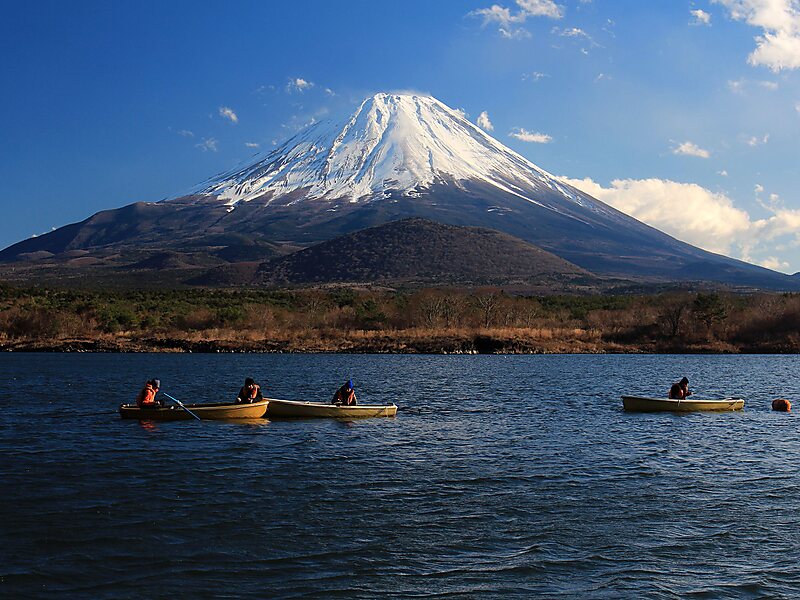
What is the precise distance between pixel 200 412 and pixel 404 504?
1381 centimetres

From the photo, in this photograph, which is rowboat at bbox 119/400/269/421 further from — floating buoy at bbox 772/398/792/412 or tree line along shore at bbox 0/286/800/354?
tree line along shore at bbox 0/286/800/354

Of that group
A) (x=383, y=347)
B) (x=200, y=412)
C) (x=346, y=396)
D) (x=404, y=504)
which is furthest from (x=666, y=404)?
(x=383, y=347)

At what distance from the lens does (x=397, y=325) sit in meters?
87.2

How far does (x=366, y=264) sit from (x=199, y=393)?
522 ft

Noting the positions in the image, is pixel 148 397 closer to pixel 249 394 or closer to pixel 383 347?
pixel 249 394

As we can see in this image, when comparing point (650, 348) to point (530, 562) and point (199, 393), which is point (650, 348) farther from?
point (530, 562)

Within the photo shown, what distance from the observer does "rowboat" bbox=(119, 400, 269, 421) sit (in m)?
28.7

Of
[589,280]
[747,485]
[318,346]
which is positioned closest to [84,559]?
[747,485]

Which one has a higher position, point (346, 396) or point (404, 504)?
point (346, 396)

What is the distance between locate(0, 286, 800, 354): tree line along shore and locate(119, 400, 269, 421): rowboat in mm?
46949

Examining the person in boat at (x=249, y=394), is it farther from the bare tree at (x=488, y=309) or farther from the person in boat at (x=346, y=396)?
the bare tree at (x=488, y=309)

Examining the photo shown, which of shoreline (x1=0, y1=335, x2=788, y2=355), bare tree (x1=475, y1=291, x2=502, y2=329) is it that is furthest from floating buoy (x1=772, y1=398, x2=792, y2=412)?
bare tree (x1=475, y1=291, x2=502, y2=329)

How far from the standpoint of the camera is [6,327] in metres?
76.6

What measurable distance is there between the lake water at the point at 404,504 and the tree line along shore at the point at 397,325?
141 feet
